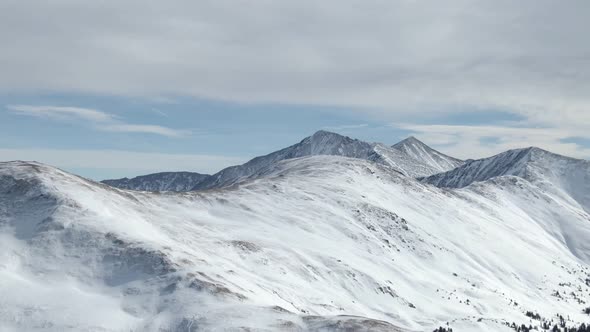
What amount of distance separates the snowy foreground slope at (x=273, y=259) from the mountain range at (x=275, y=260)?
0.73 feet

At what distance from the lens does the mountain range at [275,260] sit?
145 feet

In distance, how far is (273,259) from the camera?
6962cm

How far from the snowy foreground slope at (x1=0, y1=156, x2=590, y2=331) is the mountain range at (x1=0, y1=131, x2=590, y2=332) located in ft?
0.73

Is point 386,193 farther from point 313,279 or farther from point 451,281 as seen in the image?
point 313,279

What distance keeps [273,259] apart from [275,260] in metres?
0.32

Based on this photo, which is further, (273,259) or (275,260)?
(273,259)

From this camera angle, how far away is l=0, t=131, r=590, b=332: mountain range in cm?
4412

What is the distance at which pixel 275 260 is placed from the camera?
6950 cm

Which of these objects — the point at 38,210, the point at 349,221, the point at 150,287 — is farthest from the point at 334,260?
the point at 38,210

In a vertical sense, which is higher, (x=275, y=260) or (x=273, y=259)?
(x=273, y=259)

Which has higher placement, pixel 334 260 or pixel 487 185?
pixel 487 185

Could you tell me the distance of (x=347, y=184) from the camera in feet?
396

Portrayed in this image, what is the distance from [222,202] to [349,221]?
24.2 metres

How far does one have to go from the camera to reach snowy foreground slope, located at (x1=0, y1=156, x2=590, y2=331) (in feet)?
145
